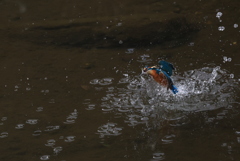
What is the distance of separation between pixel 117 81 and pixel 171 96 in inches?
22.7

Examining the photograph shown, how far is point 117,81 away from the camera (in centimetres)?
413

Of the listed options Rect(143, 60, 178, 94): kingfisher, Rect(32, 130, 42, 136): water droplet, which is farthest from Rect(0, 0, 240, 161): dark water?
Rect(143, 60, 178, 94): kingfisher

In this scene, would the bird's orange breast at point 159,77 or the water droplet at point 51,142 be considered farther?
the bird's orange breast at point 159,77

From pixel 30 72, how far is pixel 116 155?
1.78m

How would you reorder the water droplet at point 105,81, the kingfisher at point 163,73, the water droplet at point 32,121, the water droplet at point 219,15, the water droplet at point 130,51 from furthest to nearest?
the water droplet at point 219,15, the water droplet at point 130,51, the water droplet at point 105,81, the kingfisher at point 163,73, the water droplet at point 32,121

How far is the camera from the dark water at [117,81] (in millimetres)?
3105

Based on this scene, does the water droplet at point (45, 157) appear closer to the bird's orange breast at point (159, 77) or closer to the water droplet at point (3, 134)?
the water droplet at point (3, 134)

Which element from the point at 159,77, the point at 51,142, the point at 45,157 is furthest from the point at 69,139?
the point at 159,77

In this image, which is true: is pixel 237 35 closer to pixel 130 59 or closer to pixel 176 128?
pixel 130 59

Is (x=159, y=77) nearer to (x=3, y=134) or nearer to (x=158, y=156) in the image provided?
(x=158, y=156)

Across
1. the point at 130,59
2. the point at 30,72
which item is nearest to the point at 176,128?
the point at 130,59

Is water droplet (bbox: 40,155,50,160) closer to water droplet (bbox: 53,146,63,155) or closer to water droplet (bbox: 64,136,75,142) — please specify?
water droplet (bbox: 53,146,63,155)

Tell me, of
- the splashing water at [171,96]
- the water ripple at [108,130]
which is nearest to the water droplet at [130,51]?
the splashing water at [171,96]

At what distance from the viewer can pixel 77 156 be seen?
2.98 meters
